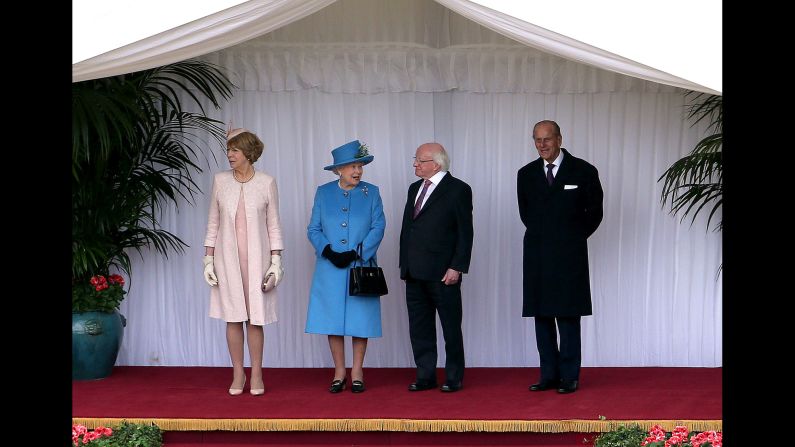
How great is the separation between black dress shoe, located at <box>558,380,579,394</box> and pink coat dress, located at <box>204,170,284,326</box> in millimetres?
1687

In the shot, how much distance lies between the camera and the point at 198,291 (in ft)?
24.8

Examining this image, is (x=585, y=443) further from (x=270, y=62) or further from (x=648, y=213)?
(x=270, y=62)

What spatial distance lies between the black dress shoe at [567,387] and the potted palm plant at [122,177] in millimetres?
2668

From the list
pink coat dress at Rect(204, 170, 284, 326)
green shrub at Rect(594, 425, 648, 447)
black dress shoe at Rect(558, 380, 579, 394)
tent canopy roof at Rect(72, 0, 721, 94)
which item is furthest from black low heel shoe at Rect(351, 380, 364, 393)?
tent canopy roof at Rect(72, 0, 721, 94)

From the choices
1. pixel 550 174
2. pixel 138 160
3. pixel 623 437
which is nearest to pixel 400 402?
pixel 623 437

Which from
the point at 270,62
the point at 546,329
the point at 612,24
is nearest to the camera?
the point at 612,24

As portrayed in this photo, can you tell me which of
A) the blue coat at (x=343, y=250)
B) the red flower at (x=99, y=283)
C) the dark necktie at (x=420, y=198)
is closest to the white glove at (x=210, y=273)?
the blue coat at (x=343, y=250)

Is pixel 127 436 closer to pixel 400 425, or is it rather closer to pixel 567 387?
pixel 400 425

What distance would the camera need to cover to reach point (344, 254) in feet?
21.3

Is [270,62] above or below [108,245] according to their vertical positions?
above

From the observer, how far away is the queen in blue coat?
652 centimetres

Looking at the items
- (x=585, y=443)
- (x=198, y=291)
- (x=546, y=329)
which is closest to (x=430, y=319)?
(x=546, y=329)

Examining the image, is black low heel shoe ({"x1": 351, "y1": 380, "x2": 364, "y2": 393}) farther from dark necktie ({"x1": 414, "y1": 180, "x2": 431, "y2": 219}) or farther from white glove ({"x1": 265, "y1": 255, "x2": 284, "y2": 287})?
dark necktie ({"x1": 414, "y1": 180, "x2": 431, "y2": 219})

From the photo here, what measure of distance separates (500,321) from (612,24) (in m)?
2.66
